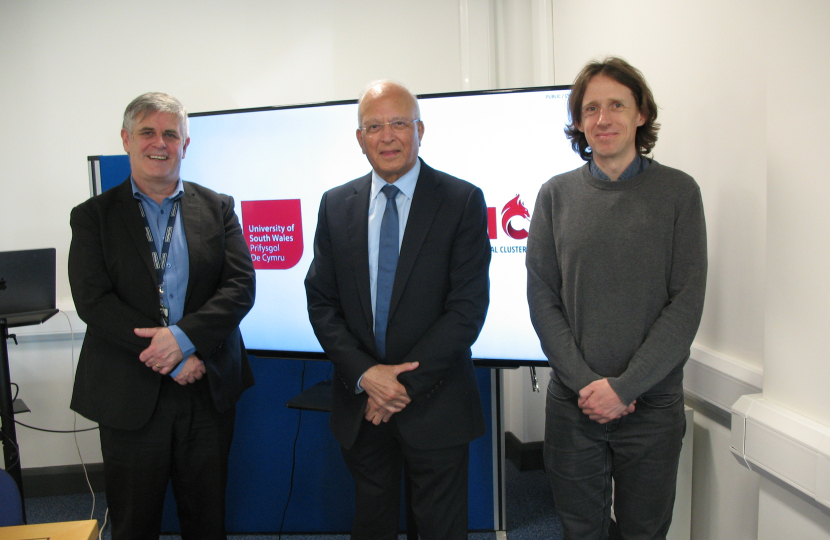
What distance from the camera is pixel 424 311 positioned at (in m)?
1.63

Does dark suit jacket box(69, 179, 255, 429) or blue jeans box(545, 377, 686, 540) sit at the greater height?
dark suit jacket box(69, 179, 255, 429)

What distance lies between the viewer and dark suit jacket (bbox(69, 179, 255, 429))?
175 cm

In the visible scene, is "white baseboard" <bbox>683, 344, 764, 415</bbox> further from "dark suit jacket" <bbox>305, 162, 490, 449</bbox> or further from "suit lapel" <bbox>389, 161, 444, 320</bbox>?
"suit lapel" <bbox>389, 161, 444, 320</bbox>

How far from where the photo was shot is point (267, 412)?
2645mm

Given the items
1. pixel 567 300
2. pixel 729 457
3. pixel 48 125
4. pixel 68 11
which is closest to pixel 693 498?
pixel 729 457

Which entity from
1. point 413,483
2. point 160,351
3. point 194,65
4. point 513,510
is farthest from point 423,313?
point 194,65

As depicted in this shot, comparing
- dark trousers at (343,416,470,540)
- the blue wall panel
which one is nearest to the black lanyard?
dark trousers at (343,416,470,540)

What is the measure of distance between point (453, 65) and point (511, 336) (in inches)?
66.9

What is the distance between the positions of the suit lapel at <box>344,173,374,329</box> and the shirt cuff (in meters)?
0.57

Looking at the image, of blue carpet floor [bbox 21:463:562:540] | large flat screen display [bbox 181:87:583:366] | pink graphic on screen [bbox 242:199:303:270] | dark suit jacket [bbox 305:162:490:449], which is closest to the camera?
dark suit jacket [bbox 305:162:490:449]

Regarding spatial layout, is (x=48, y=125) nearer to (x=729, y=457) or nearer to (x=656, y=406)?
(x=656, y=406)

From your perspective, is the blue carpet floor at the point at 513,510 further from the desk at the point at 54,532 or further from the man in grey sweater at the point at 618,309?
the desk at the point at 54,532

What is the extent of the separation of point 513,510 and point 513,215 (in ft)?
5.01

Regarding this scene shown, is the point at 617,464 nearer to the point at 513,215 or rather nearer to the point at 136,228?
the point at 513,215
